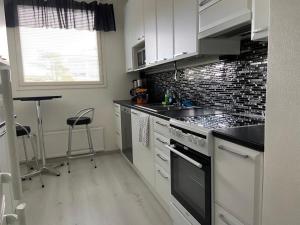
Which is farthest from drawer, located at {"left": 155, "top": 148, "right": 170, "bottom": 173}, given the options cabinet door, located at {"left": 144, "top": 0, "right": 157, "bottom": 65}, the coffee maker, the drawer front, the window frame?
the window frame

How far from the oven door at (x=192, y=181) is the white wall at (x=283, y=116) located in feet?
1.70

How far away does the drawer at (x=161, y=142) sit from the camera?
1929 millimetres

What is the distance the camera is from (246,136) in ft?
3.59

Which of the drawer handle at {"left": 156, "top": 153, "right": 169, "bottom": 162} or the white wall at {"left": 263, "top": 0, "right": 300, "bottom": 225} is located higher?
the white wall at {"left": 263, "top": 0, "right": 300, "bottom": 225}

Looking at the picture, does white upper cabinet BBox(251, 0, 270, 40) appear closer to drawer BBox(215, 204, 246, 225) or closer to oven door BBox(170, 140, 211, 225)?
oven door BBox(170, 140, 211, 225)

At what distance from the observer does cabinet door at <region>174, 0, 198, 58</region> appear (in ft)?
6.10

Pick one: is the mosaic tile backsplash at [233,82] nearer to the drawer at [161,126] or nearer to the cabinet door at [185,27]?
the cabinet door at [185,27]

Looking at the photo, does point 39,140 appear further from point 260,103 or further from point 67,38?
point 260,103

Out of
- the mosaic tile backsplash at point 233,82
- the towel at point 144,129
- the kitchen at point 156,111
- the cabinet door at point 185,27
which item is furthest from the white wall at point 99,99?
the cabinet door at point 185,27

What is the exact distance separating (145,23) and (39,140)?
7.57 ft

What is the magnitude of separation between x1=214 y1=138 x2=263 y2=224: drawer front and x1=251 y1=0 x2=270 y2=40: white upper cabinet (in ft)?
1.99

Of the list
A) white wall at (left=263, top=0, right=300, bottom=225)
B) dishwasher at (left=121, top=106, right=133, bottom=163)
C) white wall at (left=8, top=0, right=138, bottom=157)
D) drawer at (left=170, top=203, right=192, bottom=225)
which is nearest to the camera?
white wall at (left=263, top=0, right=300, bottom=225)

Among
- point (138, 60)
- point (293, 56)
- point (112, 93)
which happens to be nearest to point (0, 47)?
point (293, 56)

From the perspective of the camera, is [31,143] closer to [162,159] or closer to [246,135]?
[162,159]
